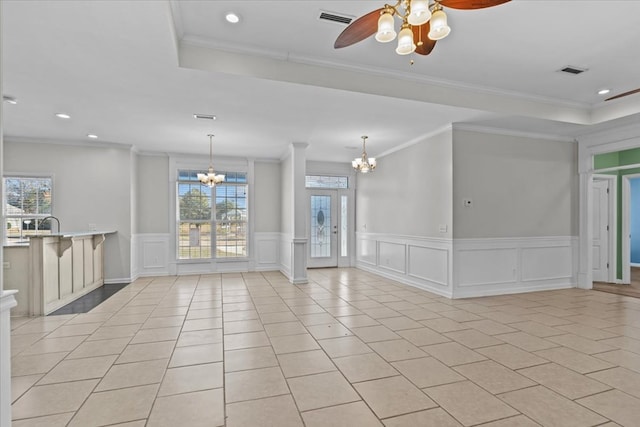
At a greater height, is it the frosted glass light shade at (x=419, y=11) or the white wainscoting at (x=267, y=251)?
the frosted glass light shade at (x=419, y=11)

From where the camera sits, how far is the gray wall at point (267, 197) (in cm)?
786

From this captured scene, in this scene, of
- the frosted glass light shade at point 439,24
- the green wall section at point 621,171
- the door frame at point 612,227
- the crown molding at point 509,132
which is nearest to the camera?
the frosted glass light shade at point 439,24

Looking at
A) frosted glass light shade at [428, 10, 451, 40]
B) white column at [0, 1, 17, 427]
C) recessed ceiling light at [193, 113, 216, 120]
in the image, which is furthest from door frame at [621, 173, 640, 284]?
white column at [0, 1, 17, 427]

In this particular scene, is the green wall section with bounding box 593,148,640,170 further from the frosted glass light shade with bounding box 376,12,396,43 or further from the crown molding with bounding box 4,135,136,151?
the crown molding with bounding box 4,135,136,151

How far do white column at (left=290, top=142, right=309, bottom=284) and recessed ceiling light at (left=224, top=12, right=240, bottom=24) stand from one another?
3.47 meters

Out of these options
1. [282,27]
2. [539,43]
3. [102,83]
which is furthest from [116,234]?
[539,43]

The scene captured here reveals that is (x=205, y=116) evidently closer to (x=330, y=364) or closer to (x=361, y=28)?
(x=361, y=28)

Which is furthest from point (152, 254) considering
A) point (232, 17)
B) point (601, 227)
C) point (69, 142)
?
point (601, 227)

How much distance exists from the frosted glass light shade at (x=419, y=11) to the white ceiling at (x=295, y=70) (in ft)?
3.30

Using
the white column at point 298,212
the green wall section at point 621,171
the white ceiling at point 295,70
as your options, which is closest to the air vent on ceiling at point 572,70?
the white ceiling at point 295,70

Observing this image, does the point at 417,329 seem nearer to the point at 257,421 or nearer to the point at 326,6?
the point at 257,421

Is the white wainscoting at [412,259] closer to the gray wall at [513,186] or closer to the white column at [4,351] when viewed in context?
the gray wall at [513,186]

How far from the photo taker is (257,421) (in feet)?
6.69

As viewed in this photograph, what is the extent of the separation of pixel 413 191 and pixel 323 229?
118 inches
